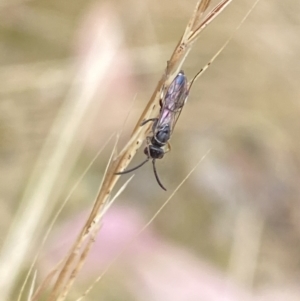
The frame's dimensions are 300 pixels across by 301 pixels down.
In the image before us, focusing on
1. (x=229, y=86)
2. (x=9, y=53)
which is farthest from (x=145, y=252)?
(x=9, y=53)

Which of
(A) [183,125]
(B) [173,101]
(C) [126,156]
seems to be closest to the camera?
(C) [126,156]

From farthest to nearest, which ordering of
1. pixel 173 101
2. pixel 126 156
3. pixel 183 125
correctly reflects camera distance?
pixel 183 125
pixel 173 101
pixel 126 156

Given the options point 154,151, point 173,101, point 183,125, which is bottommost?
point 183,125

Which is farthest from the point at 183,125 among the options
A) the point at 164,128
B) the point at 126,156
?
the point at 126,156

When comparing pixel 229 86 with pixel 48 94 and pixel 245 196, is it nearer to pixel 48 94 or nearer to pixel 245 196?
pixel 245 196

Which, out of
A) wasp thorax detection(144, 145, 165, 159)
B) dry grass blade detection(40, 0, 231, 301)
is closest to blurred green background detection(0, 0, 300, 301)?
wasp thorax detection(144, 145, 165, 159)

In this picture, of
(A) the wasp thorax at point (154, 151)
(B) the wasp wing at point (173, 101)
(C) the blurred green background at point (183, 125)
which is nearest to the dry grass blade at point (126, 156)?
(B) the wasp wing at point (173, 101)

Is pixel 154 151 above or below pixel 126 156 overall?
below

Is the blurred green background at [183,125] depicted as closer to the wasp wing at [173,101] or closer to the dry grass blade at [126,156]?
the wasp wing at [173,101]

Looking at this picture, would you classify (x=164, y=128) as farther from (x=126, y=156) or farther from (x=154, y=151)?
(x=126, y=156)
